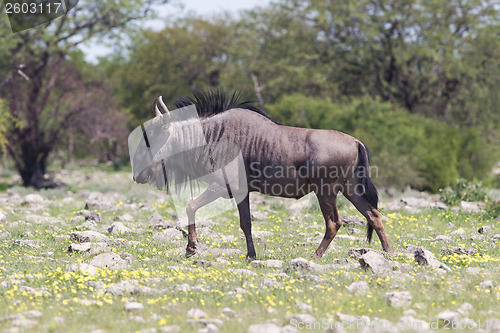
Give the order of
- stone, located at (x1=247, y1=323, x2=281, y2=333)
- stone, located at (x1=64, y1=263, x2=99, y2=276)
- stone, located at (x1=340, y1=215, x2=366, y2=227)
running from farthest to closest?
1. stone, located at (x1=340, y1=215, x2=366, y2=227)
2. stone, located at (x1=64, y1=263, x2=99, y2=276)
3. stone, located at (x1=247, y1=323, x2=281, y2=333)

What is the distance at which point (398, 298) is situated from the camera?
5633 millimetres

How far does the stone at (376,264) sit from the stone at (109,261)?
9.91 ft

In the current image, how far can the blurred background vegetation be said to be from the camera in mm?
21500

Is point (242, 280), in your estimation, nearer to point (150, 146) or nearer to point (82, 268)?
point (82, 268)

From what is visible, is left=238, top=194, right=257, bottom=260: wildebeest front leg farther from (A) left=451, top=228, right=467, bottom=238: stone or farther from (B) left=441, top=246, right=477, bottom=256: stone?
(A) left=451, top=228, right=467, bottom=238: stone

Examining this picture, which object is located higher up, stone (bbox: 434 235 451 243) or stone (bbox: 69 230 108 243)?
stone (bbox: 69 230 108 243)

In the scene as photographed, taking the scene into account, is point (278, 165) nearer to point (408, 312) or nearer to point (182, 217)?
point (408, 312)

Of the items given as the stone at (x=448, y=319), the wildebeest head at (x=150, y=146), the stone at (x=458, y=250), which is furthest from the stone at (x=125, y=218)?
the stone at (x=448, y=319)

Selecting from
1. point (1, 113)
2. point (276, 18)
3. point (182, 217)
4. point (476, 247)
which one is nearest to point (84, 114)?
point (1, 113)

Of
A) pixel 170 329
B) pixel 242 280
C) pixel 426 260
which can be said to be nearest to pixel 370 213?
pixel 426 260

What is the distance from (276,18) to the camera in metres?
31.9

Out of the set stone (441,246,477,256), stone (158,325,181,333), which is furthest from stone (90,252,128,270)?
stone (441,246,477,256)

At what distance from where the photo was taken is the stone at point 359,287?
6.00 m

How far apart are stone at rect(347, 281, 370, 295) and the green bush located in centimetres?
1508
